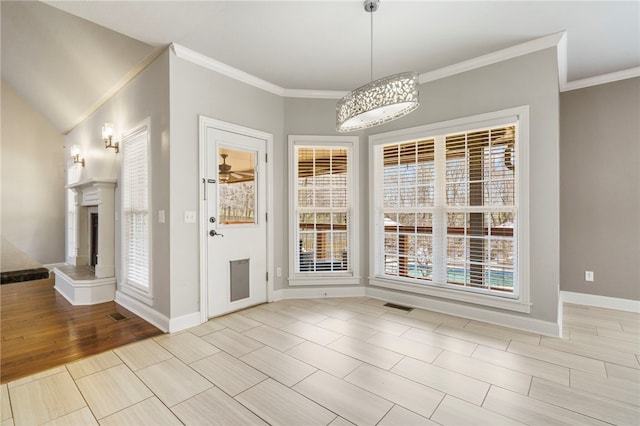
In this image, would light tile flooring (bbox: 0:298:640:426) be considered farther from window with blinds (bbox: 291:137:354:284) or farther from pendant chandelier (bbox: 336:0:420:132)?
pendant chandelier (bbox: 336:0:420:132)

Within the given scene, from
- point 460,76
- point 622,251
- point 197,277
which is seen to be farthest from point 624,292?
point 197,277

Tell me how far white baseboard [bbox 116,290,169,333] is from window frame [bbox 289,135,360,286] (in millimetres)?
1574

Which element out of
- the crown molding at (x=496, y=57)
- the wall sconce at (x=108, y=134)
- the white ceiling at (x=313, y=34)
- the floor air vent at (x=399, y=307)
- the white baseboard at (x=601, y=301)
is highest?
the white ceiling at (x=313, y=34)

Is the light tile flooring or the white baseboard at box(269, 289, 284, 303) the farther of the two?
the white baseboard at box(269, 289, 284, 303)

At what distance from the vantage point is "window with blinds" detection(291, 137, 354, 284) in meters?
4.12

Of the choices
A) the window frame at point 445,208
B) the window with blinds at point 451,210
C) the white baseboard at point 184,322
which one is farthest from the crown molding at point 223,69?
the white baseboard at point 184,322

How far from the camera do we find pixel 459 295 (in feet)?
11.0

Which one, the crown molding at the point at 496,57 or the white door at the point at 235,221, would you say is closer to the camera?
the crown molding at the point at 496,57

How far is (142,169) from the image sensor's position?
3.51m

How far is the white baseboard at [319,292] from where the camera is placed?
406 cm

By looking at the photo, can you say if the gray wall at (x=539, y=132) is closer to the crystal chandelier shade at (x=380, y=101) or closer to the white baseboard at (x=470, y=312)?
the white baseboard at (x=470, y=312)

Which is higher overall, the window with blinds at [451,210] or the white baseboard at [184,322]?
the window with blinds at [451,210]

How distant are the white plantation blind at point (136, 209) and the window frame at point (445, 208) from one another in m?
2.74

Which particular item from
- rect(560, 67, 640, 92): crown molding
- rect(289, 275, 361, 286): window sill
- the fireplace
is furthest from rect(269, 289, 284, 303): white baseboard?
rect(560, 67, 640, 92): crown molding
